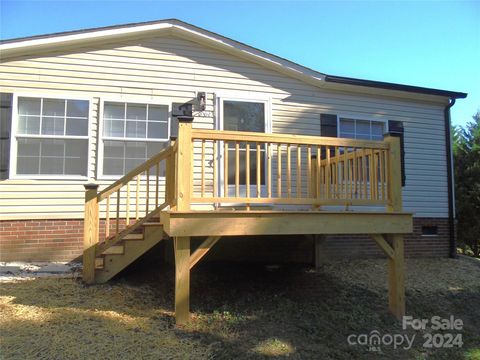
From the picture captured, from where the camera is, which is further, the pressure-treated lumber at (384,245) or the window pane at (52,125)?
the window pane at (52,125)

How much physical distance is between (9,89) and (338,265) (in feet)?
20.3

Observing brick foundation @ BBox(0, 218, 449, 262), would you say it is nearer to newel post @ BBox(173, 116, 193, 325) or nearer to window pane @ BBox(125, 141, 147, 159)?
window pane @ BBox(125, 141, 147, 159)

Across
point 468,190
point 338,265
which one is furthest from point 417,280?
point 468,190

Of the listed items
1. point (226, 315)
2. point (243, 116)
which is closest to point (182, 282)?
point (226, 315)

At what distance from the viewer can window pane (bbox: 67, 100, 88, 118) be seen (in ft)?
22.1

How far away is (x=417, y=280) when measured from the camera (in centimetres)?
670

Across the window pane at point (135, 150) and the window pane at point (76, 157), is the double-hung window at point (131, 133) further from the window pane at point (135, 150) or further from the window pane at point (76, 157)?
the window pane at point (76, 157)

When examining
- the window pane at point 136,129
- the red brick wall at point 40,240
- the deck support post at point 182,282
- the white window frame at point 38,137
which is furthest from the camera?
the window pane at point 136,129

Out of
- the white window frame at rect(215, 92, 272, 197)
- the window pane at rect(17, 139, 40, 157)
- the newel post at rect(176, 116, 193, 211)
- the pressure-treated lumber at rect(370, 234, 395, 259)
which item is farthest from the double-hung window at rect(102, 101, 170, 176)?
the pressure-treated lumber at rect(370, 234, 395, 259)

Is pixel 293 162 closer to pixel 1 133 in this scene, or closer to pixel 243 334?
pixel 243 334

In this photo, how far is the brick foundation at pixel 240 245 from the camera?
249 inches

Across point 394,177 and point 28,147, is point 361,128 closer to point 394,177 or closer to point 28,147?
point 394,177

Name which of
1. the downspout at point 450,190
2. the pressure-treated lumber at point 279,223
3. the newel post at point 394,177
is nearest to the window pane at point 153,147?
the pressure-treated lumber at point 279,223

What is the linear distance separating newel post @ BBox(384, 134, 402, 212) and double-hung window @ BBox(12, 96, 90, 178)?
4657 mm
